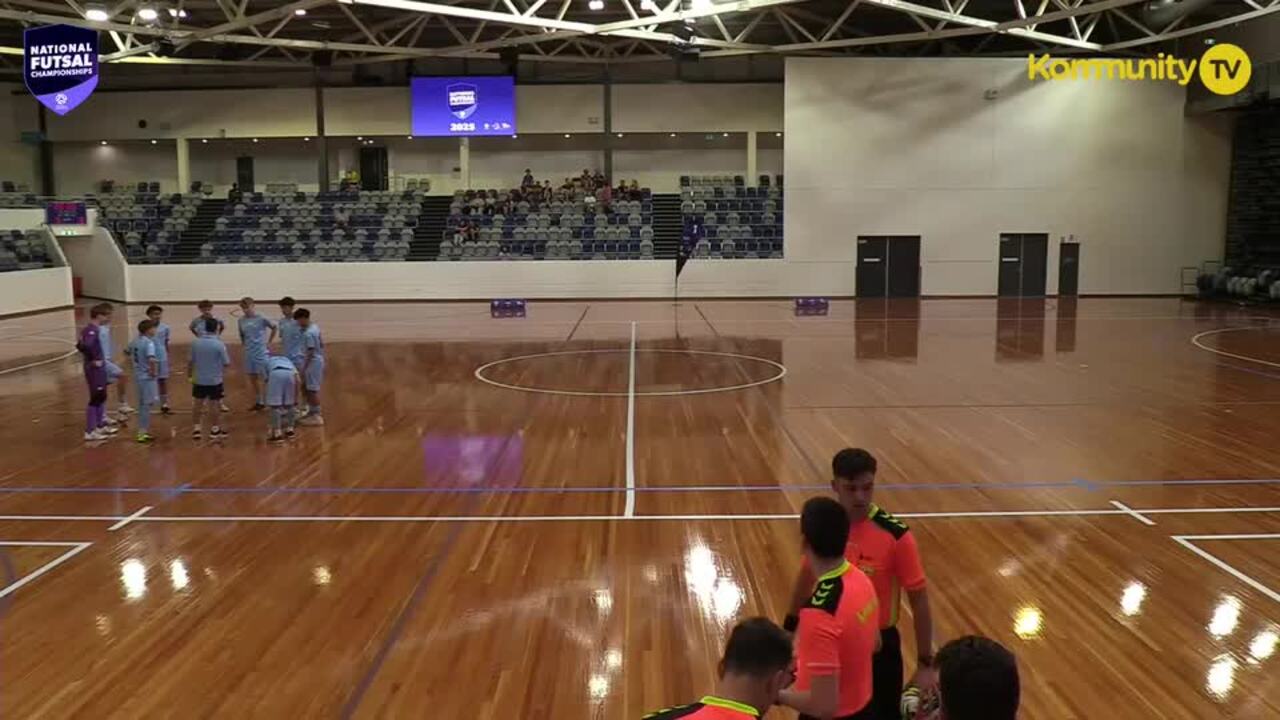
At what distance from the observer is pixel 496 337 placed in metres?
20.2

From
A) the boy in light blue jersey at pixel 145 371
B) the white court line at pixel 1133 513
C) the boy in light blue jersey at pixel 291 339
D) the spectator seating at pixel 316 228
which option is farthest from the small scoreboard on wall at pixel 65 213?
the white court line at pixel 1133 513

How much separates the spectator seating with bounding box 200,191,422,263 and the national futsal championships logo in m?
20.7

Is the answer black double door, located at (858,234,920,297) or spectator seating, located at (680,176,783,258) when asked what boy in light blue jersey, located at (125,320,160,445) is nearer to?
spectator seating, located at (680,176,783,258)

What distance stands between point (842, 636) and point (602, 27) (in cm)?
2251

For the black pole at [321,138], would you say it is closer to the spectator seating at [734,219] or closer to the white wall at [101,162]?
the white wall at [101,162]

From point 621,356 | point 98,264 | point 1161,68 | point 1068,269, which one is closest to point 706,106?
point 1068,269

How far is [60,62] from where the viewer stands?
1516cm

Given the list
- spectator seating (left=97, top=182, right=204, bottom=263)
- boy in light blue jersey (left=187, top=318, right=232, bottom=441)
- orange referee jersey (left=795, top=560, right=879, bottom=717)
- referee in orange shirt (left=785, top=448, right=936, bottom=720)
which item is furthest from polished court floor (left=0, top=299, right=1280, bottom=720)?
spectator seating (left=97, top=182, right=204, bottom=263)

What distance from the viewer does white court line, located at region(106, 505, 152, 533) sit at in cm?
749

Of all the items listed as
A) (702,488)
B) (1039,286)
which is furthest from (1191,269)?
(702,488)

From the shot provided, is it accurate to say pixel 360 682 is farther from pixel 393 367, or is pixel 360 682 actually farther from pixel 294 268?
pixel 294 268

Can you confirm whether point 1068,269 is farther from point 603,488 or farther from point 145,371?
point 145,371

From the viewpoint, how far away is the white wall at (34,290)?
26.1 metres

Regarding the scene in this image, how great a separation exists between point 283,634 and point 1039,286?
2923 centimetres
